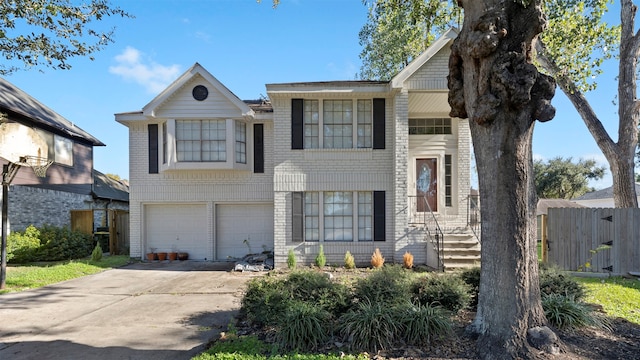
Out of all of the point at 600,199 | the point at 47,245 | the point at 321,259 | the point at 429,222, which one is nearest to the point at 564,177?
the point at 600,199

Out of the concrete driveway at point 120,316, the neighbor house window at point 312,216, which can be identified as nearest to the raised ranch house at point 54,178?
the concrete driveway at point 120,316

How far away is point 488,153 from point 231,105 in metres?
10.0

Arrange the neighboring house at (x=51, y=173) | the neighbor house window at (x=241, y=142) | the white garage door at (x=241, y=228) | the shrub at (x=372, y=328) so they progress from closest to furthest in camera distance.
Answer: the shrub at (x=372, y=328)
the neighbor house window at (x=241, y=142)
the white garage door at (x=241, y=228)
the neighboring house at (x=51, y=173)

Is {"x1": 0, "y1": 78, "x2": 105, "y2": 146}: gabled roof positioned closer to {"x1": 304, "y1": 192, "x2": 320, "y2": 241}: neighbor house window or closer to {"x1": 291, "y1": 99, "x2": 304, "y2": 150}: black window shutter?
{"x1": 291, "y1": 99, "x2": 304, "y2": 150}: black window shutter

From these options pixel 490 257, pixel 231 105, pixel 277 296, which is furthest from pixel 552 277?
pixel 231 105

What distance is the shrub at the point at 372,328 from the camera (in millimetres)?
4262

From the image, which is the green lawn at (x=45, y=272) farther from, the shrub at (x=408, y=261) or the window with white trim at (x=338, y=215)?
the shrub at (x=408, y=261)

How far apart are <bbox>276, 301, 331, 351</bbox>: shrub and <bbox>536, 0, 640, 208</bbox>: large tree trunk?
11.0 m

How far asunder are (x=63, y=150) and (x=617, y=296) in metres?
21.0

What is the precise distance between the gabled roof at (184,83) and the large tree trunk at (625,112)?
33.1 feet

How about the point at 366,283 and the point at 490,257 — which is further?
the point at 366,283

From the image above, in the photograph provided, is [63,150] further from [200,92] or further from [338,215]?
[338,215]

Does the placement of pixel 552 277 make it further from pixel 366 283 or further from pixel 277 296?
pixel 277 296

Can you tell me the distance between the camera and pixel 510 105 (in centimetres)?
411
